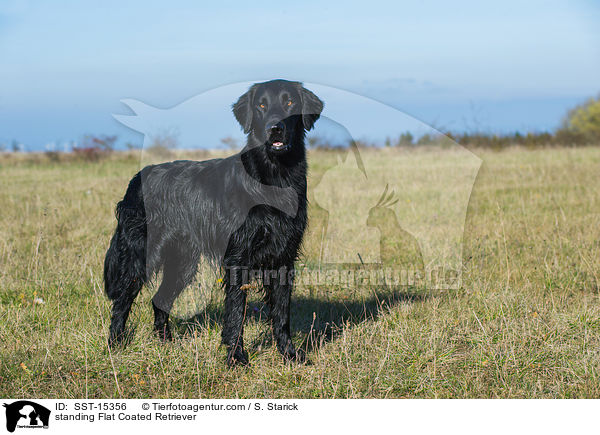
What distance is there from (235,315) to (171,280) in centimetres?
96

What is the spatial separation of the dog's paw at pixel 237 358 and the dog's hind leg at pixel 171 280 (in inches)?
31.4

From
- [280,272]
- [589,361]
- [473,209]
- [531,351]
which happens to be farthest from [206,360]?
[473,209]

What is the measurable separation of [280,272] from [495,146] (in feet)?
55.8

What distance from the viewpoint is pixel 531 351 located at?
3.43 meters

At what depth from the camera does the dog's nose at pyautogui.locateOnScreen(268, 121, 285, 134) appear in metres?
3.41

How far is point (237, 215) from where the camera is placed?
3641mm

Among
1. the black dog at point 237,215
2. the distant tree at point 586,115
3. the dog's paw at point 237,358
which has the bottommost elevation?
the dog's paw at point 237,358

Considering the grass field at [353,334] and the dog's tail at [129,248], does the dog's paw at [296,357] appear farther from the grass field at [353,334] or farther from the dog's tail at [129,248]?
the dog's tail at [129,248]

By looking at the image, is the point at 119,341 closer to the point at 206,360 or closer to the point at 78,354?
the point at 78,354

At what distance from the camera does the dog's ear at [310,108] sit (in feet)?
12.2
